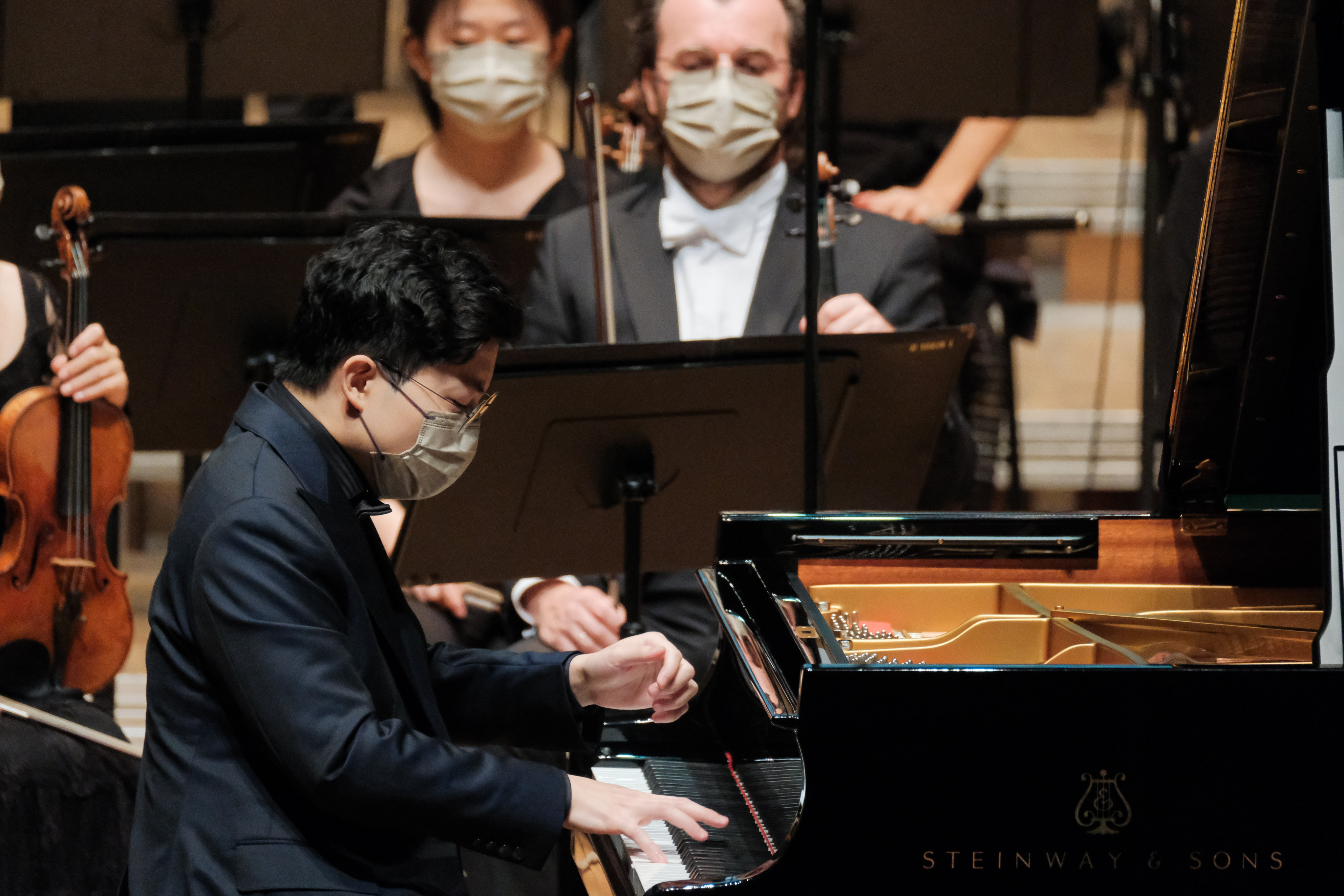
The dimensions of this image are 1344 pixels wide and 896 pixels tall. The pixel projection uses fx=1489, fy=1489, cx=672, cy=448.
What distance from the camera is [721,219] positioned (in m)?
2.43

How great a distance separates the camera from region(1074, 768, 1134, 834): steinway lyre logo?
1.12m

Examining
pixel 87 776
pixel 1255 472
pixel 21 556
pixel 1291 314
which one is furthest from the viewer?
pixel 21 556

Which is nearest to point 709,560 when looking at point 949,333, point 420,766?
point 949,333

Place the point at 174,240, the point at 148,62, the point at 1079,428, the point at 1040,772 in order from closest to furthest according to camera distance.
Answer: the point at 1040,772 < the point at 174,240 < the point at 148,62 < the point at 1079,428

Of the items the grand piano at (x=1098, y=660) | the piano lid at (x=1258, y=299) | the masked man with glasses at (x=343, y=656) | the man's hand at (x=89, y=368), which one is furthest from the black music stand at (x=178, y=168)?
the piano lid at (x=1258, y=299)

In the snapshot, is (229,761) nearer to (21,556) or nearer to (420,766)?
(420,766)

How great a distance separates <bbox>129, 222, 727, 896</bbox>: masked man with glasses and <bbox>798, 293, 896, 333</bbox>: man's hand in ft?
2.82

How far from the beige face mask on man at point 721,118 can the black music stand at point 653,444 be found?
626 millimetres

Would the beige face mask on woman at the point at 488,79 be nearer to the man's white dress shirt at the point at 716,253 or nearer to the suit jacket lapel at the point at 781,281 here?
the man's white dress shirt at the point at 716,253

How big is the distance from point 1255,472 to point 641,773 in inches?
28.0

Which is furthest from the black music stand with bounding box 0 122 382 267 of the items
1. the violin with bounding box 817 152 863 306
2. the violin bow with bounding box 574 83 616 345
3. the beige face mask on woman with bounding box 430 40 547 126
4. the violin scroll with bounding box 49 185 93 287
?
the violin with bounding box 817 152 863 306

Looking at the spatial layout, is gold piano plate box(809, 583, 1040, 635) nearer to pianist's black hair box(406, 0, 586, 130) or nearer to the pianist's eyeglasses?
the pianist's eyeglasses

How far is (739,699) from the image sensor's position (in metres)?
1.47

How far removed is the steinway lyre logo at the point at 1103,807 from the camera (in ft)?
3.68
